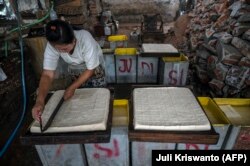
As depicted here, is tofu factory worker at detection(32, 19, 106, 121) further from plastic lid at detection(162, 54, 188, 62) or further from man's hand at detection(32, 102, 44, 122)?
plastic lid at detection(162, 54, 188, 62)

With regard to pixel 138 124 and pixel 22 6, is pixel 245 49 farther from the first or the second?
pixel 22 6

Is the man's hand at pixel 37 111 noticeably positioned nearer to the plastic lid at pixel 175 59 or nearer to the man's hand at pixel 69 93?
the man's hand at pixel 69 93

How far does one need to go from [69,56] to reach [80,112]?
103cm

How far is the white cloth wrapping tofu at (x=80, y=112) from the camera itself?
4.15 feet

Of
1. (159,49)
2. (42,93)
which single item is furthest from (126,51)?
(42,93)

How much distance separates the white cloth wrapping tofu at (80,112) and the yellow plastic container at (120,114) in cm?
16

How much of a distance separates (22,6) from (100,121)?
12.4ft

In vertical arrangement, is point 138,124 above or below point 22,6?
below

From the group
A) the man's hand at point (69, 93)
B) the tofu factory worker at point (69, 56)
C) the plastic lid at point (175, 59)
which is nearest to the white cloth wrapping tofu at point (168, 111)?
the man's hand at point (69, 93)

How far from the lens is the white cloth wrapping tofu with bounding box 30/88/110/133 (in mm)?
1266

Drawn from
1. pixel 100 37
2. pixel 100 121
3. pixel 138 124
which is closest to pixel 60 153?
pixel 100 121

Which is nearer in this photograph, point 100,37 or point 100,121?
point 100,121

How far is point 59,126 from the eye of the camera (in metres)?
1.29

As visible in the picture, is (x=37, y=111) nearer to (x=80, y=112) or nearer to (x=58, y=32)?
(x=80, y=112)
